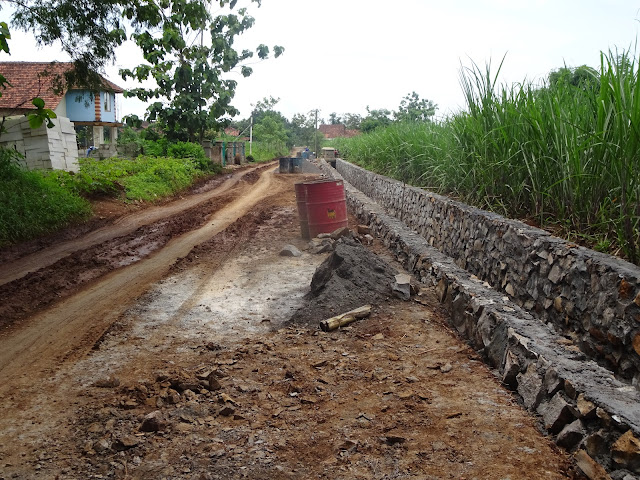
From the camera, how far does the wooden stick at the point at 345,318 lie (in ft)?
14.8

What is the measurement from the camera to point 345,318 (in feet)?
15.2

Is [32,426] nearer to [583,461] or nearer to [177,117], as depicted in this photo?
[583,461]

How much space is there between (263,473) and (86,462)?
92 cm

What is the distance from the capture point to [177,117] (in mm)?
22953

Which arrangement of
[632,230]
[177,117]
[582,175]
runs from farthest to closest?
[177,117]
[582,175]
[632,230]

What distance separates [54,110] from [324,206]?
91.8 ft

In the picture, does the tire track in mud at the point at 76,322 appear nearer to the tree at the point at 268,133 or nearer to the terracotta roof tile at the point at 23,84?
the terracotta roof tile at the point at 23,84

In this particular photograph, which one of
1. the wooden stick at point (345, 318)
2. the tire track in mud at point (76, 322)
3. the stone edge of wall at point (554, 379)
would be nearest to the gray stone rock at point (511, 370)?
the stone edge of wall at point (554, 379)

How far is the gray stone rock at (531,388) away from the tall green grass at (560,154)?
37.5 inches

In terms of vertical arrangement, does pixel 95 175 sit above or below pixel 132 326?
above

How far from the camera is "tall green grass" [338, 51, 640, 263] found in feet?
11.4

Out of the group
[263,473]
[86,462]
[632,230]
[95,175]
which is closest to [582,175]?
[632,230]

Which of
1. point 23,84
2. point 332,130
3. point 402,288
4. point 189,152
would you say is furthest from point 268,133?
point 402,288

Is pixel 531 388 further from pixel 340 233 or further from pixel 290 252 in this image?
pixel 340 233
